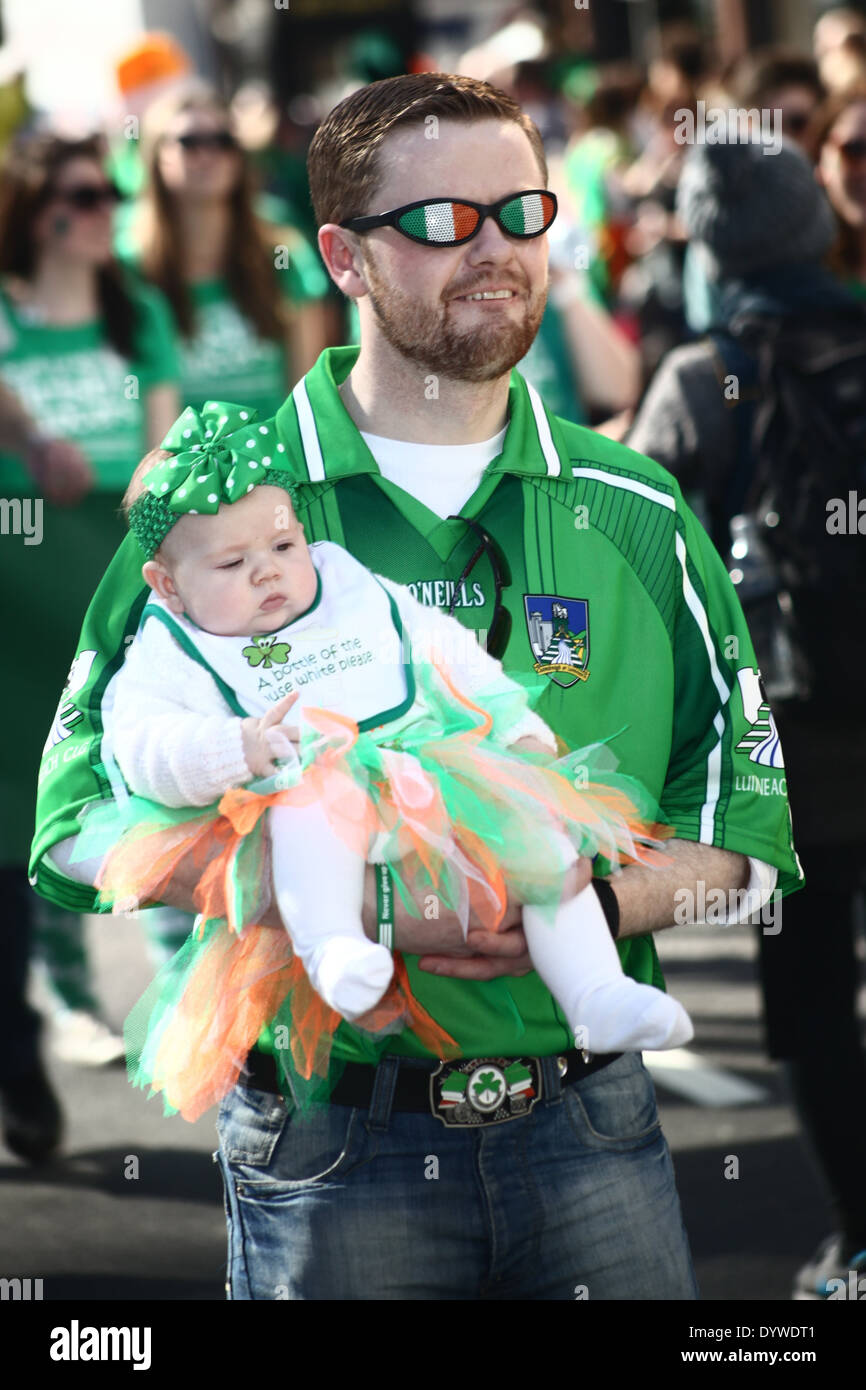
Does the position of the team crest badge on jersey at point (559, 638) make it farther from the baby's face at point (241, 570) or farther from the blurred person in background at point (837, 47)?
the blurred person in background at point (837, 47)

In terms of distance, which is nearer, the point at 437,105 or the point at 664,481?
the point at 437,105

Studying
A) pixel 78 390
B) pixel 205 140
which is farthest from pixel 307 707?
pixel 205 140

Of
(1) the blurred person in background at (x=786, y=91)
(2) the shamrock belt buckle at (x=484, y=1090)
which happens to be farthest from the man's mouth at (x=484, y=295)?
(1) the blurred person in background at (x=786, y=91)

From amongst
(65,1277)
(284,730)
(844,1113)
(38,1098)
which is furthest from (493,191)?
(38,1098)

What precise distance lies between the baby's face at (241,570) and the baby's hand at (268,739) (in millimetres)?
141

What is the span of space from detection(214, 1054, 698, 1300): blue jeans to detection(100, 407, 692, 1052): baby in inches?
8.0

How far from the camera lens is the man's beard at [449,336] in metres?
2.51

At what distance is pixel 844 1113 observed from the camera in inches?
162

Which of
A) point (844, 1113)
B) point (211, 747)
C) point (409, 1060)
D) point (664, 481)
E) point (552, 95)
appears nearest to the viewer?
point (211, 747)

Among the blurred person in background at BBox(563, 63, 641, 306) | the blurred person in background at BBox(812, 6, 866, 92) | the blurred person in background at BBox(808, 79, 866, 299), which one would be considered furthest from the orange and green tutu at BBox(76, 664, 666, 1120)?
the blurred person in background at BBox(563, 63, 641, 306)

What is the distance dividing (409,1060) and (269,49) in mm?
27682

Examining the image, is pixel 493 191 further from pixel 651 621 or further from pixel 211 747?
pixel 211 747

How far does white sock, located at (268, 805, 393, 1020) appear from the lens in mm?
2248

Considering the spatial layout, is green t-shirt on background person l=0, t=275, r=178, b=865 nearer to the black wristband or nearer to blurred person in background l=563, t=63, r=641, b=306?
the black wristband
